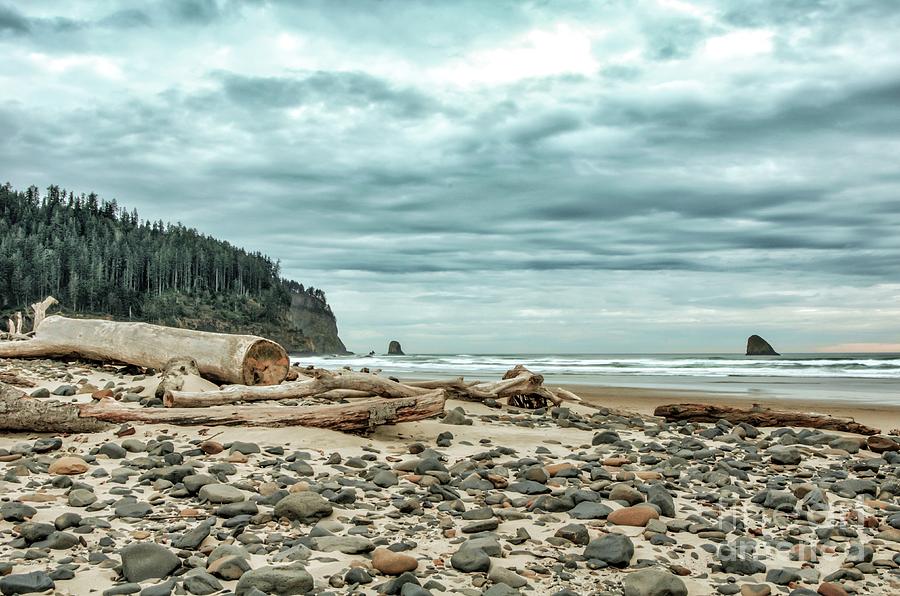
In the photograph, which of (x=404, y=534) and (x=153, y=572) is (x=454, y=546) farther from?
(x=153, y=572)

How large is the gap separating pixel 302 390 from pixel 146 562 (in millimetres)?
4397

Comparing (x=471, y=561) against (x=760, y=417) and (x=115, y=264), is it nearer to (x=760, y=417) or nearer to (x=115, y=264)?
(x=760, y=417)

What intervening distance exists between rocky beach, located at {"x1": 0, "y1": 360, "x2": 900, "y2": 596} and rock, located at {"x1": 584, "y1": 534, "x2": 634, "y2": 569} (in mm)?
14

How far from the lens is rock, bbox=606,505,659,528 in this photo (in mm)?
4109

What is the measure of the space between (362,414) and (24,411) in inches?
126

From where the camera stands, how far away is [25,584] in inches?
115

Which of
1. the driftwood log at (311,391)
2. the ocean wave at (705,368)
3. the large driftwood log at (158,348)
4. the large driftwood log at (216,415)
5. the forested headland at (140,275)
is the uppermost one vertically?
the forested headland at (140,275)

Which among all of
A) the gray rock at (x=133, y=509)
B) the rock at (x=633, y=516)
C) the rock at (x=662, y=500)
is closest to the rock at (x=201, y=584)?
the gray rock at (x=133, y=509)

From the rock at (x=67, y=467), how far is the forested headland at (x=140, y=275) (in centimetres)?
8432

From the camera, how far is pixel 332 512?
4.13 m

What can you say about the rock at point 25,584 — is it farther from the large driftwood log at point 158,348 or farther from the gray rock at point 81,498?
A: the large driftwood log at point 158,348

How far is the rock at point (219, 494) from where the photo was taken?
4.24m

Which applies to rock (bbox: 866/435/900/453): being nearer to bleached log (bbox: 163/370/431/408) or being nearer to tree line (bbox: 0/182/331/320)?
bleached log (bbox: 163/370/431/408)

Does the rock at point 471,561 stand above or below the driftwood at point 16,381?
below
